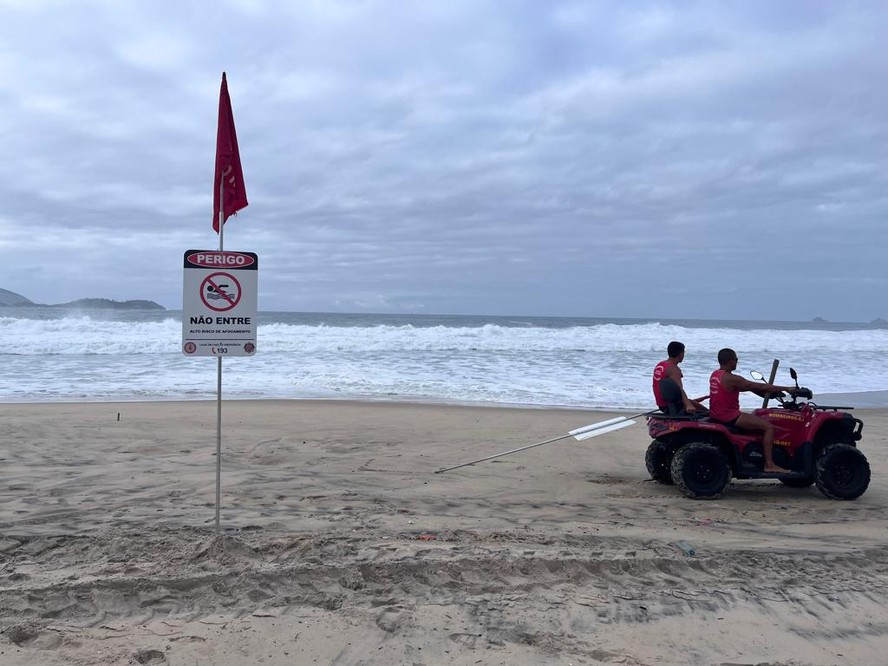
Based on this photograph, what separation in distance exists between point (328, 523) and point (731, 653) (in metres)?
3.19

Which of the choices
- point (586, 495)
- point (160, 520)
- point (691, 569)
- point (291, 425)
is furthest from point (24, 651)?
point (291, 425)

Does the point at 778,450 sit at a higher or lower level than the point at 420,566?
higher

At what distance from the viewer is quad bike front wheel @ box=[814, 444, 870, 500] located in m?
6.65

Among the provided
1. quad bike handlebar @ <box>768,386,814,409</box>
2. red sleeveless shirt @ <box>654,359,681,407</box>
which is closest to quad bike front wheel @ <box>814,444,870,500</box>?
quad bike handlebar @ <box>768,386,814,409</box>

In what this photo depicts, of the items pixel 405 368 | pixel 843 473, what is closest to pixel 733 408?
pixel 843 473

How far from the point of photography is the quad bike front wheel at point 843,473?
665 centimetres

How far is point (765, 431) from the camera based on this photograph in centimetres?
672

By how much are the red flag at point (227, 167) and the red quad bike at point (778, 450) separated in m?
4.69

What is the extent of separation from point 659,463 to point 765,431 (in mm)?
1177

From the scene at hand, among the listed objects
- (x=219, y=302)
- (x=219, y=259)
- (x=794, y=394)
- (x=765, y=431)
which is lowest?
(x=765, y=431)

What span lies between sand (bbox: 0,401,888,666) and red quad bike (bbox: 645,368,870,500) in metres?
0.26

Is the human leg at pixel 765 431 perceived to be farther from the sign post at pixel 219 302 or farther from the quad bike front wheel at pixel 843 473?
the sign post at pixel 219 302

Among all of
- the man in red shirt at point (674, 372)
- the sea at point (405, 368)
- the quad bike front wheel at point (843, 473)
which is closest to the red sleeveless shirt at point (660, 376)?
the man in red shirt at point (674, 372)

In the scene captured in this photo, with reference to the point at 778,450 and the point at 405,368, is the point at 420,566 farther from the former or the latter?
the point at 405,368
